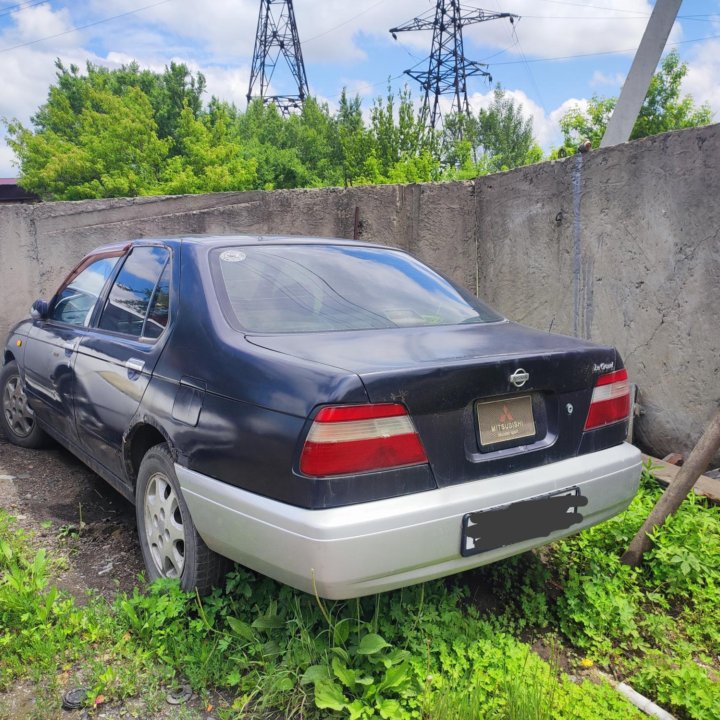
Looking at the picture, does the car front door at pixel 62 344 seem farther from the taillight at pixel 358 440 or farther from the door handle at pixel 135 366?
the taillight at pixel 358 440

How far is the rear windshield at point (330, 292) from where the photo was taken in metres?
2.57

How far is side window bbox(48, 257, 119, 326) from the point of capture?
12.0ft

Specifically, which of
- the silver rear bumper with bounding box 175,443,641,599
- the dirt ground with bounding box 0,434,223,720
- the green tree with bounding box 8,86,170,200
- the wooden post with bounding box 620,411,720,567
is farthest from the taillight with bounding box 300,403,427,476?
the green tree with bounding box 8,86,170,200

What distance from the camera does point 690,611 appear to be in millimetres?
2797

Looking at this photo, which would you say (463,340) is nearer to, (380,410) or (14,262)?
(380,410)

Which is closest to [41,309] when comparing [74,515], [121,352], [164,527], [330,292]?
[74,515]

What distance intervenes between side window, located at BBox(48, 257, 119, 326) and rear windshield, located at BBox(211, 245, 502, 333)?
3.86ft

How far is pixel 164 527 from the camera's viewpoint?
104 inches

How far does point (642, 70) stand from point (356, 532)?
6568 mm

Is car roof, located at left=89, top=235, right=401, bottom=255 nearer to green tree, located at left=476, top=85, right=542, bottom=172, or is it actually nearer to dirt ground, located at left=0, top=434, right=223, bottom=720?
dirt ground, located at left=0, top=434, right=223, bottom=720

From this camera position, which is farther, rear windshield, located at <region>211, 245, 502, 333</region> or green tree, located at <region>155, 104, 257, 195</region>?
green tree, located at <region>155, 104, 257, 195</region>

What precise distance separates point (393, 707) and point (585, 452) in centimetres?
117

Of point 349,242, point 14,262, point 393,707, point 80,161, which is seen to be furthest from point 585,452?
point 80,161

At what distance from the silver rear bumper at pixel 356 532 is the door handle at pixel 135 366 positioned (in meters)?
0.59
